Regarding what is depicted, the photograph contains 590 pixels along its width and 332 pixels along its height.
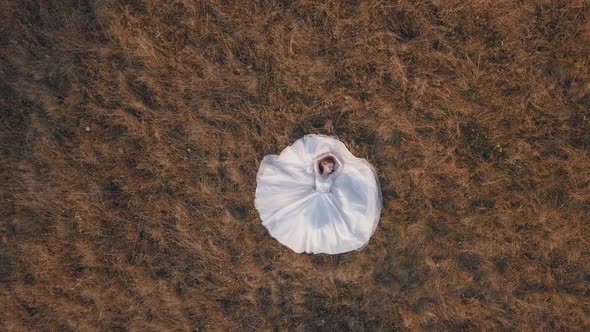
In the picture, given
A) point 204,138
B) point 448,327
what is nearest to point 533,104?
point 448,327

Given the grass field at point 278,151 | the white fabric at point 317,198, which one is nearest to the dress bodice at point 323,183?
the white fabric at point 317,198

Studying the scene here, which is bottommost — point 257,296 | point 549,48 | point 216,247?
point 257,296

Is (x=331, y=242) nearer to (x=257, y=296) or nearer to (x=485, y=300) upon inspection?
(x=257, y=296)

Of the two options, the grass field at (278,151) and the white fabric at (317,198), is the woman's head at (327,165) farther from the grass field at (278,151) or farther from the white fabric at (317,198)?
the grass field at (278,151)

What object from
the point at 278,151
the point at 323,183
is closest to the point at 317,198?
the point at 323,183

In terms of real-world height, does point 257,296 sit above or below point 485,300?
below

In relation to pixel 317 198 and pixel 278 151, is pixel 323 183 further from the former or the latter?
pixel 278 151
